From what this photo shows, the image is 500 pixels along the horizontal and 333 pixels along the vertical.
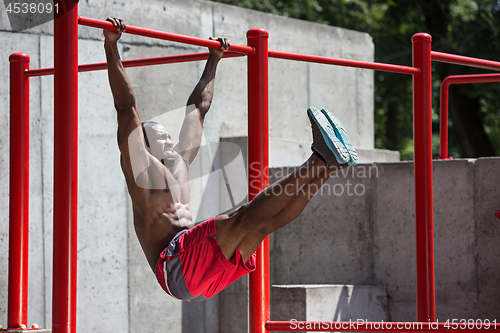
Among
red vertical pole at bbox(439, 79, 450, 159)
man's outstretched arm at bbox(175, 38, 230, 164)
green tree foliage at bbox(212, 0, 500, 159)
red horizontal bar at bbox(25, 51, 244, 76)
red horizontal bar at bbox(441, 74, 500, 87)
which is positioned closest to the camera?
red horizontal bar at bbox(25, 51, 244, 76)

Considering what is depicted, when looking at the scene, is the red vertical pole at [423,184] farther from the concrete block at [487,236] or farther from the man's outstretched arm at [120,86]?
the man's outstretched arm at [120,86]

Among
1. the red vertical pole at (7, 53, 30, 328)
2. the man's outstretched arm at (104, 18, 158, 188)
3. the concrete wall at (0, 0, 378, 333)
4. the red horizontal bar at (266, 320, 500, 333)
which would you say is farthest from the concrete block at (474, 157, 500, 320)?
the red vertical pole at (7, 53, 30, 328)

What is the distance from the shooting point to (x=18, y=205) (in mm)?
3662

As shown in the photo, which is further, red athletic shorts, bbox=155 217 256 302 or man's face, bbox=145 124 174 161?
man's face, bbox=145 124 174 161

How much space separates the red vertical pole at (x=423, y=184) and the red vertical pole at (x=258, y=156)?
85cm

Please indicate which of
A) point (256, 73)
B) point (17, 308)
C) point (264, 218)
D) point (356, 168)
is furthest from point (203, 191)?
point (264, 218)

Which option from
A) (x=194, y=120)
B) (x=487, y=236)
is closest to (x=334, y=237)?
(x=487, y=236)

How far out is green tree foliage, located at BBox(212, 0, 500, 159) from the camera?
10641 millimetres

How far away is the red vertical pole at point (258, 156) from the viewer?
3.01m

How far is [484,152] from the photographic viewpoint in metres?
11.8

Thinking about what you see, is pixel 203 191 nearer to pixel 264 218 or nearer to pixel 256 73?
pixel 256 73

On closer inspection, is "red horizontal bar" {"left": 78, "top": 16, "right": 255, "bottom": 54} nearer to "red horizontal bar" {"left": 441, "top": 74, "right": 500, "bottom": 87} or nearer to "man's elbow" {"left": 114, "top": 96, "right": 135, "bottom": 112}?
"man's elbow" {"left": 114, "top": 96, "right": 135, "bottom": 112}

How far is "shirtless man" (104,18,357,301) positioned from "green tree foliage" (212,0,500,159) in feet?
27.3

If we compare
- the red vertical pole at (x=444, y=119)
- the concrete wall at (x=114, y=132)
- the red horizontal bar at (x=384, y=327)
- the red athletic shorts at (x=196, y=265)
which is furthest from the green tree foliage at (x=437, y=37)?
the red athletic shorts at (x=196, y=265)
